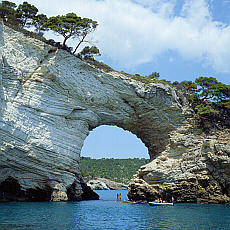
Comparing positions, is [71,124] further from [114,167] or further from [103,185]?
[114,167]

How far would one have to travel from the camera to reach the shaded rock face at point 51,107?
94.2 ft

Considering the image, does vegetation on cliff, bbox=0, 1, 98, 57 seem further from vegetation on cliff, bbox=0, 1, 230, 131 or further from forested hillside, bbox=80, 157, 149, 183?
forested hillside, bbox=80, 157, 149, 183

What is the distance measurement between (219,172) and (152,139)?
38.6ft

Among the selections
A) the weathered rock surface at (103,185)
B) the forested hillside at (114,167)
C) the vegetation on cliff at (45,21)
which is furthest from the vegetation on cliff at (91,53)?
the forested hillside at (114,167)

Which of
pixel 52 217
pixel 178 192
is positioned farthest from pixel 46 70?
pixel 178 192

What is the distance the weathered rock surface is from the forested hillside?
258 inches

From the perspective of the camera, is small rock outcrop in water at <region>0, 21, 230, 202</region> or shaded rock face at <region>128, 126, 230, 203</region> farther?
shaded rock face at <region>128, 126, 230, 203</region>

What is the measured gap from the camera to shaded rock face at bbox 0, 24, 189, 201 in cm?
2872

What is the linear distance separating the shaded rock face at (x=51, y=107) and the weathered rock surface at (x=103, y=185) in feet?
177

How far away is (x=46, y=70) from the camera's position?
1215 inches

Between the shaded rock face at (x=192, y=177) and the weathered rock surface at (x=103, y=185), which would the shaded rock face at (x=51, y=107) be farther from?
the weathered rock surface at (x=103, y=185)

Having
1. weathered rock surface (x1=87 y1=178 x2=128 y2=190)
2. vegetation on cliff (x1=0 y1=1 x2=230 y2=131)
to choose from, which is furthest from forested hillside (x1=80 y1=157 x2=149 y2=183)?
vegetation on cliff (x1=0 y1=1 x2=230 y2=131)

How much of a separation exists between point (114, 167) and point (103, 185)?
31.4 meters

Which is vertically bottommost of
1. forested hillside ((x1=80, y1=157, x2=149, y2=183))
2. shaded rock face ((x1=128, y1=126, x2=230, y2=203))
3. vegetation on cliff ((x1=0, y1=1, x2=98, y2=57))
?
shaded rock face ((x1=128, y1=126, x2=230, y2=203))
